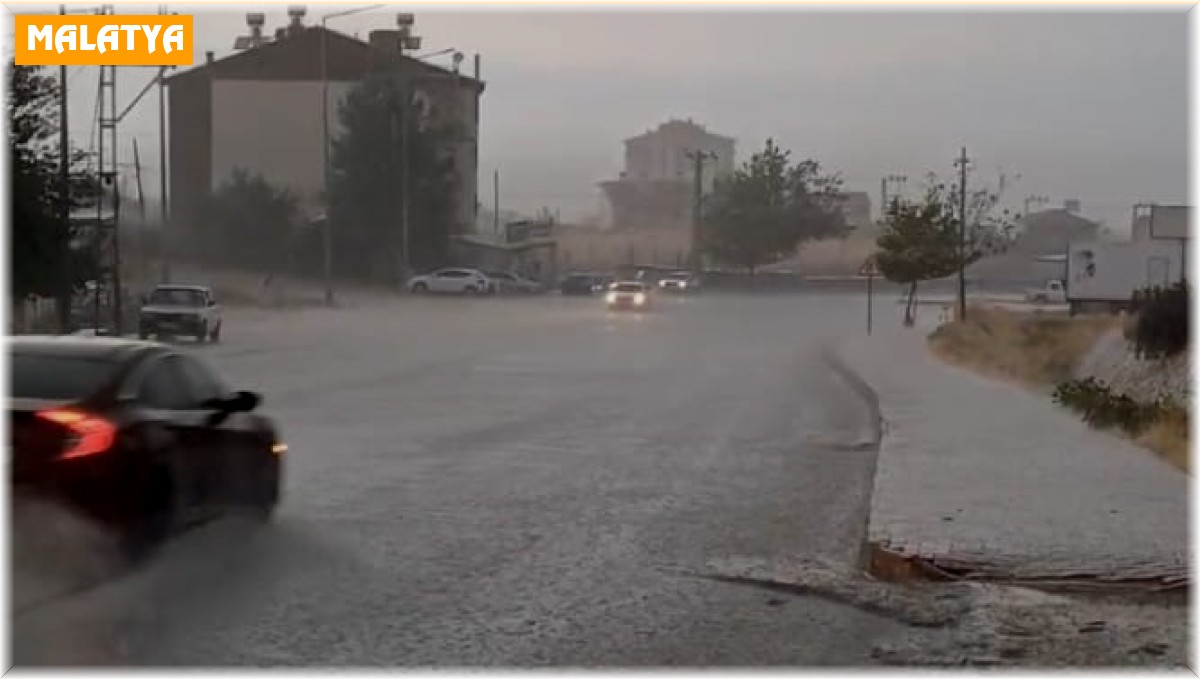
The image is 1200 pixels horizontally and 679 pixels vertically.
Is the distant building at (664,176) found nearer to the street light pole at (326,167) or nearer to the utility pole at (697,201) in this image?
the utility pole at (697,201)

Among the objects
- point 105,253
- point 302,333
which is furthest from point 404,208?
point 105,253

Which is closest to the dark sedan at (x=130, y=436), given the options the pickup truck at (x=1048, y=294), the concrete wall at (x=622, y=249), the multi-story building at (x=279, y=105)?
the multi-story building at (x=279, y=105)

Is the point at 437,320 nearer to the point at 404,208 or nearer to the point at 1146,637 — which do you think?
the point at 404,208

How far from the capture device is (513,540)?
37.2ft

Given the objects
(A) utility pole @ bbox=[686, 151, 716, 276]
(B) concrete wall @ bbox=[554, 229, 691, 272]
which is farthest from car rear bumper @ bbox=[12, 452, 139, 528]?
(B) concrete wall @ bbox=[554, 229, 691, 272]

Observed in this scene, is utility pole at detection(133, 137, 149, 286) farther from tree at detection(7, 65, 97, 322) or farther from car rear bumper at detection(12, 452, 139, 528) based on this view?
car rear bumper at detection(12, 452, 139, 528)

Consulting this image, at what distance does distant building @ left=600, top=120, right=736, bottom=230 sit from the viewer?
243 feet

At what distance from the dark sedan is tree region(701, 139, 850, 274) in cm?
6617

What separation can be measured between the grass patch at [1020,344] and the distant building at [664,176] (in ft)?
66.3

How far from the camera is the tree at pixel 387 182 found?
71250 millimetres

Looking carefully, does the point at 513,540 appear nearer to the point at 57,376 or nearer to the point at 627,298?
the point at 57,376

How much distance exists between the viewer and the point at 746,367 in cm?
Result: 3388

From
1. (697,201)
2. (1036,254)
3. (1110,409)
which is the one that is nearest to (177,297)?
(1110,409)

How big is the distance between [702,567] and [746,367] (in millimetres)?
23602
